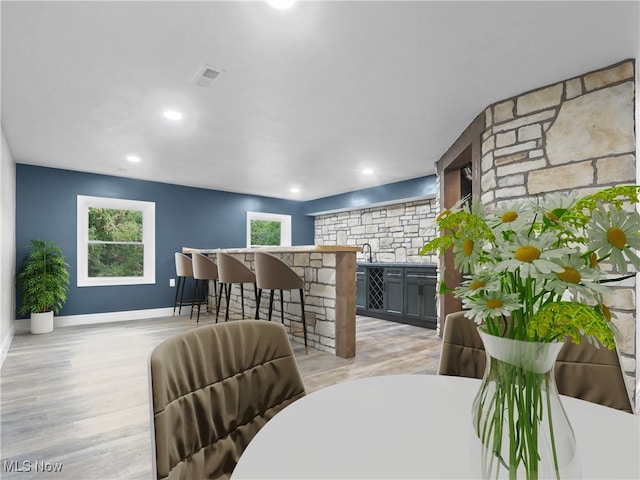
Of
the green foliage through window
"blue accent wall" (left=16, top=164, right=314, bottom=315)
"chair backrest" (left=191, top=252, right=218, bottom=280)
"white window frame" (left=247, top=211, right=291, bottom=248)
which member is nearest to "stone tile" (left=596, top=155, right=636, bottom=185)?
"chair backrest" (left=191, top=252, right=218, bottom=280)

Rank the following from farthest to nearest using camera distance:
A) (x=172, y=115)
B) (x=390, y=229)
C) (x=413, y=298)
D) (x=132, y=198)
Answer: (x=390, y=229) → (x=132, y=198) → (x=413, y=298) → (x=172, y=115)

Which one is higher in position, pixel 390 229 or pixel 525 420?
pixel 390 229

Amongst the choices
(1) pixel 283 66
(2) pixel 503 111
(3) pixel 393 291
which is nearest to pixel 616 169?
(2) pixel 503 111

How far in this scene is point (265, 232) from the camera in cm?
734

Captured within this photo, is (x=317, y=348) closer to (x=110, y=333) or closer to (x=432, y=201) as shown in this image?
(x=110, y=333)

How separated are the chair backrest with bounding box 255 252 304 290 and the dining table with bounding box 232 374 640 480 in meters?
2.46

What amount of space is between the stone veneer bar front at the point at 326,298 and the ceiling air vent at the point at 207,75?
61.9 inches

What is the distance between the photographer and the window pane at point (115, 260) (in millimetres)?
5281

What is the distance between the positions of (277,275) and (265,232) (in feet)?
13.4

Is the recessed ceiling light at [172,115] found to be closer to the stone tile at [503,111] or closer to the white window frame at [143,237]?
the stone tile at [503,111]

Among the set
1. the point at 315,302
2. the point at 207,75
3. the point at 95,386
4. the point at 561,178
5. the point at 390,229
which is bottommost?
the point at 95,386

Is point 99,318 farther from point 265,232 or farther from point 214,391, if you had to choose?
point 214,391

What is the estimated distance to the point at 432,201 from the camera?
224 inches

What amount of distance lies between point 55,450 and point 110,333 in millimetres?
2986
